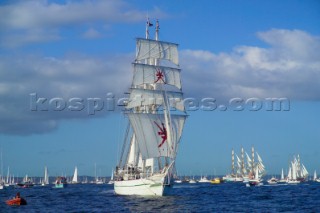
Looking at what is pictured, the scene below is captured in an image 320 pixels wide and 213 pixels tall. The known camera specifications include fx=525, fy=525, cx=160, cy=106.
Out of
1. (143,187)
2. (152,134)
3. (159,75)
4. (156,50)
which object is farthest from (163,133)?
(156,50)

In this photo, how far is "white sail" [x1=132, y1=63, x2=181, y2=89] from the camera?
103812 mm

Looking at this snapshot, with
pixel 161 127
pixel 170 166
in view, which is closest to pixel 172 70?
pixel 161 127

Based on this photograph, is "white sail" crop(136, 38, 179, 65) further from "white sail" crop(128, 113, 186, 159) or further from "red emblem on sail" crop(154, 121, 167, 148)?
"red emblem on sail" crop(154, 121, 167, 148)

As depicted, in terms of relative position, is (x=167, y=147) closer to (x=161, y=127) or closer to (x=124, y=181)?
(x=161, y=127)

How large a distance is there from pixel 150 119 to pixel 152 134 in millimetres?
3057

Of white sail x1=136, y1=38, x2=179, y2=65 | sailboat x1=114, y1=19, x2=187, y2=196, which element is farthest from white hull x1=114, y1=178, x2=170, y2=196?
white sail x1=136, y1=38, x2=179, y2=65

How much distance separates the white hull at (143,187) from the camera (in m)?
88.1

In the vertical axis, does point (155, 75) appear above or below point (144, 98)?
above

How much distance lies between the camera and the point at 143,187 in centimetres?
9100

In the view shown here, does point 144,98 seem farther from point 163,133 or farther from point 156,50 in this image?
point 156,50

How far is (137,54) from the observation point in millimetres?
104812

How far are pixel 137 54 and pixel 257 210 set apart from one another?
46.9m

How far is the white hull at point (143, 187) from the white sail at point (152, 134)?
6139 mm

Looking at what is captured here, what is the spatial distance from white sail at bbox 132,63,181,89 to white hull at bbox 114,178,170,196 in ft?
66.4
